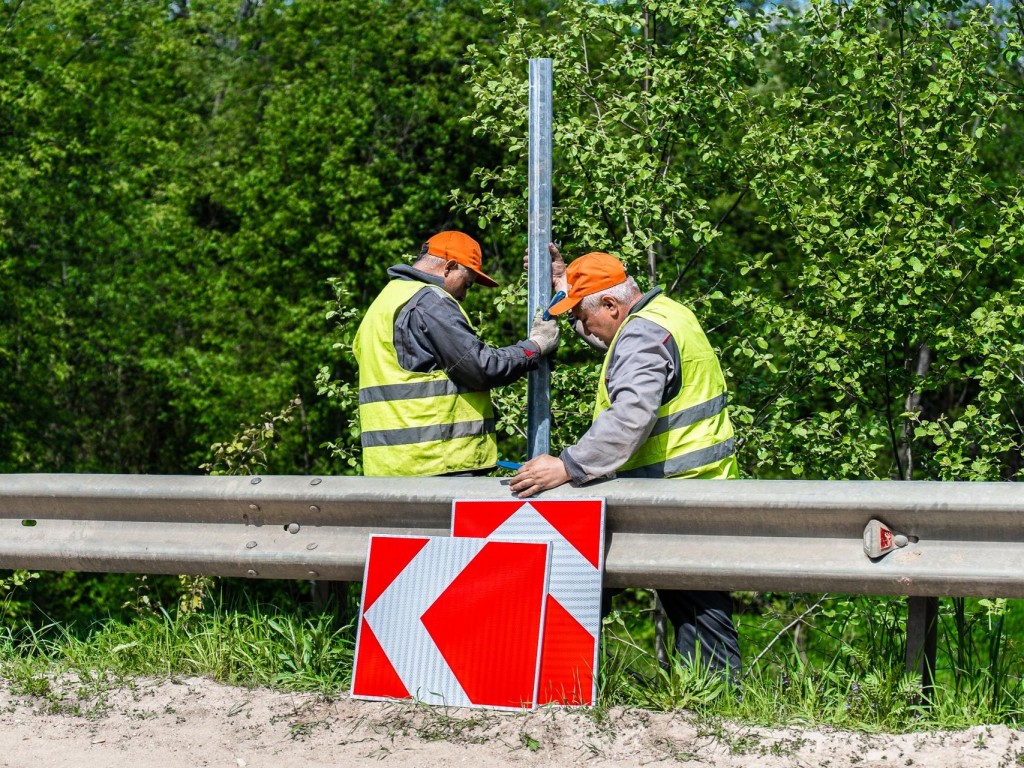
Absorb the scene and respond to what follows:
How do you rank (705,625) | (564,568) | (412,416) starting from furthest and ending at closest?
Result: (412,416), (705,625), (564,568)

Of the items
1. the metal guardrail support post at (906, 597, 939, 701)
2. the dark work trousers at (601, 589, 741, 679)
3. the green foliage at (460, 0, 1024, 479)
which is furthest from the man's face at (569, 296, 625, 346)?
the green foliage at (460, 0, 1024, 479)

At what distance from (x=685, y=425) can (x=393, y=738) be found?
1.47m

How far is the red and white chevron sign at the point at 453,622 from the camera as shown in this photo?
391cm

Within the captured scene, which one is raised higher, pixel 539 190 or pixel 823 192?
pixel 823 192

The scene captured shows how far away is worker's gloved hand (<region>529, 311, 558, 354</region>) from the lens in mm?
4879

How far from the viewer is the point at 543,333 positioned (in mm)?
4898

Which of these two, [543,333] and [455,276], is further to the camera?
[455,276]

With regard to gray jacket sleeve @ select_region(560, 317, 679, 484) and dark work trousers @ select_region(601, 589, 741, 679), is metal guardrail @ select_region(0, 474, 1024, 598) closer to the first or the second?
gray jacket sleeve @ select_region(560, 317, 679, 484)

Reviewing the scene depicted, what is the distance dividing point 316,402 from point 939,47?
18.0m

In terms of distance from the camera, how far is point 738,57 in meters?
6.92

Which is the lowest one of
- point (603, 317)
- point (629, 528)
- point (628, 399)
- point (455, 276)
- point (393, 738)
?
point (393, 738)

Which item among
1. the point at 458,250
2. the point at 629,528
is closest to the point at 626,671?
the point at 629,528

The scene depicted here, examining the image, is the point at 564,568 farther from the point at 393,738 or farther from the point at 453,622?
the point at 393,738

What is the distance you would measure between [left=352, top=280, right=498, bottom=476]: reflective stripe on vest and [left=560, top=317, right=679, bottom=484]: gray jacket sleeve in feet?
2.68
